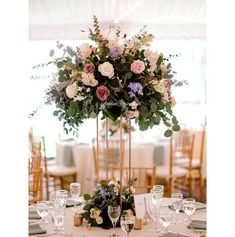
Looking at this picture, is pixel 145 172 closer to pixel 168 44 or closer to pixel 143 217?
pixel 143 217

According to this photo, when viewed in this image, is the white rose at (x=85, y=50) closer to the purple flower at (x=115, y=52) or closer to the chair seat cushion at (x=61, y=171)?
the purple flower at (x=115, y=52)

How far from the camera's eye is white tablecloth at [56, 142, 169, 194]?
5.68 m

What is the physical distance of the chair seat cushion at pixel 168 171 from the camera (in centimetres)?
565

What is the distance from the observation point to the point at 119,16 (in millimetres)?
7961

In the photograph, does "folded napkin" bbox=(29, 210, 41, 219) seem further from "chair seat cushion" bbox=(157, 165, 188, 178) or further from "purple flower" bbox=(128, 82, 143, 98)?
"chair seat cushion" bbox=(157, 165, 188, 178)

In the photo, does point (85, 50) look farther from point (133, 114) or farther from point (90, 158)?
point (90, 158)

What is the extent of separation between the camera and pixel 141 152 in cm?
573

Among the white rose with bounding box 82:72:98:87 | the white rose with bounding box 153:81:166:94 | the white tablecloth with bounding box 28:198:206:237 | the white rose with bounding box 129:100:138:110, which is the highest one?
the white rose with bounding box 82:72:98:87

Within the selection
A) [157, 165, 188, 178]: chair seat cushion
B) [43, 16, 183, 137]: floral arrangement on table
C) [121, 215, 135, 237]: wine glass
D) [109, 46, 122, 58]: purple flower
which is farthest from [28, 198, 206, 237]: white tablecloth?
[157, 165, 188, 178]: chair seat cushion

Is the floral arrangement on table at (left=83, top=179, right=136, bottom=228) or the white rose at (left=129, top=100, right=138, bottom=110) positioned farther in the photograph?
the floral arrangement on table at (left=83, top=179, right=136, bottom=228)

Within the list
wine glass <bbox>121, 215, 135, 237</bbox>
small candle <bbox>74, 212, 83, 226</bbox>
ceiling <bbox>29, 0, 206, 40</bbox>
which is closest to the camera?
wine glass <bbox>121, 215, 135, 237</bbox>

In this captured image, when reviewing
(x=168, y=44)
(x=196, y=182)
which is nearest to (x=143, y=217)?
(x=196, y=182)

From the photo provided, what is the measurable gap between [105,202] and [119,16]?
19.5 feet
